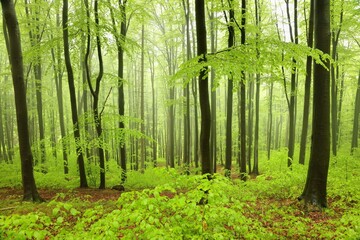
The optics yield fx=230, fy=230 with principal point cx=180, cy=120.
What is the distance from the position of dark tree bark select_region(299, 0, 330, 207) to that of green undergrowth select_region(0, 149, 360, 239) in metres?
0.61

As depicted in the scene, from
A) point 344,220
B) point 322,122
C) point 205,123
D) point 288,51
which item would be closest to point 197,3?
point 288,51

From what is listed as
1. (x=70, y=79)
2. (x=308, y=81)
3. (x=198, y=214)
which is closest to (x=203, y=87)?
(x=198, y=214)

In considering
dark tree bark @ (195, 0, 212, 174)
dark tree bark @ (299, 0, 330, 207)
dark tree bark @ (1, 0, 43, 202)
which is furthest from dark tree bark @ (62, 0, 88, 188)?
dark tree bark @ (299, 0, 330, 207)

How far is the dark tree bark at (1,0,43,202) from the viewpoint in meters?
7.20

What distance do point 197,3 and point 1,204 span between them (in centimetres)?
880

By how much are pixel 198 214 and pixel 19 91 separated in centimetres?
733

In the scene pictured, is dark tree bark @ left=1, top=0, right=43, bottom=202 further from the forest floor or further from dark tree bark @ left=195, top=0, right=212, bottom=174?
dark tree bark @ left=195, top=0, right=212, bottom=174

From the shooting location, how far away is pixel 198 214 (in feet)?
10.5

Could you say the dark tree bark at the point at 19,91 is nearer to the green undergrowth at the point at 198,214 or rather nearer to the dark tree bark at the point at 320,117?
the green undergrowth at the point at 198,214

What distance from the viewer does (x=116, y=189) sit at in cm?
1113

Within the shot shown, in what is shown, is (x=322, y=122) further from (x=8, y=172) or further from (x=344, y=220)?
(x=8, y=172)

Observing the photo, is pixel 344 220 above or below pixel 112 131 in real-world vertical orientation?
below

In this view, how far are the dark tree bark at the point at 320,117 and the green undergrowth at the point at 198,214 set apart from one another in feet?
2.01

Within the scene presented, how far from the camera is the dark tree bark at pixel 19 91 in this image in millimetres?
7195
